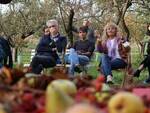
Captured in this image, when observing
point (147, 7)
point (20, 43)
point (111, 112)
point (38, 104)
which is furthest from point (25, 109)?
point (20, 43)

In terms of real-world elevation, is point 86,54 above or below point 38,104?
below

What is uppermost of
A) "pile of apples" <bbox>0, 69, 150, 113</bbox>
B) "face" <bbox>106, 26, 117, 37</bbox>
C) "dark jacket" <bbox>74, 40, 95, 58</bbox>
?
"pile of apples" <bbox>0, 69, 150, 113</bbox>

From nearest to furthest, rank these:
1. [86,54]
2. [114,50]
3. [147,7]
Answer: [114,50] < [86,54] < [147,7]

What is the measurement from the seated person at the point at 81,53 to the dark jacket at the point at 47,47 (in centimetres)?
51

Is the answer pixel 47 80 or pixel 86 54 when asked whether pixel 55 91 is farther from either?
pixel 86 54

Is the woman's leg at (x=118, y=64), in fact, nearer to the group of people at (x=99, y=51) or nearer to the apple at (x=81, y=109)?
Result: the group of people at (x=99, y=51)

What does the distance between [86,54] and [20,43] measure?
2370cm

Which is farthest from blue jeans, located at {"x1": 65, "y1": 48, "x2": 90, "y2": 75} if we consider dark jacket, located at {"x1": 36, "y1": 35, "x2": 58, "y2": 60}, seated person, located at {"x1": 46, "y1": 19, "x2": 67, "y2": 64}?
dark jacket, located at {"x1": 36, "y1": 35, "x2": 58, "y2": 60}

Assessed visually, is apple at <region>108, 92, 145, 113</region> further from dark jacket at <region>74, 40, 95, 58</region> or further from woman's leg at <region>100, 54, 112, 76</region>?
dark jacket at <region>74, 40, 95, 58</region>

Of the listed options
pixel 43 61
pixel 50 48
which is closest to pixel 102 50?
pixel 50 48

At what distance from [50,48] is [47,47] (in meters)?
0.06

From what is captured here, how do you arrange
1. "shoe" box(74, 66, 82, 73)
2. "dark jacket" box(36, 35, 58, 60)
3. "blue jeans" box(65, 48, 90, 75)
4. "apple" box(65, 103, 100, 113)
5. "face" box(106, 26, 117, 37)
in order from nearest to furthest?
"apple" box(65, 103, 100, 113)
"face" box(106, 26, 117, 37)
"dark jacket" box(36, 35, 58, 60)
"blue jeans" box(65, 48, 90, 75)
"shoe" box(74, 66, 82, 73)

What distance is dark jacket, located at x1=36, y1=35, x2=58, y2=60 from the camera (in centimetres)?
834

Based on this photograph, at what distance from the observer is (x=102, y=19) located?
35.7 metres
